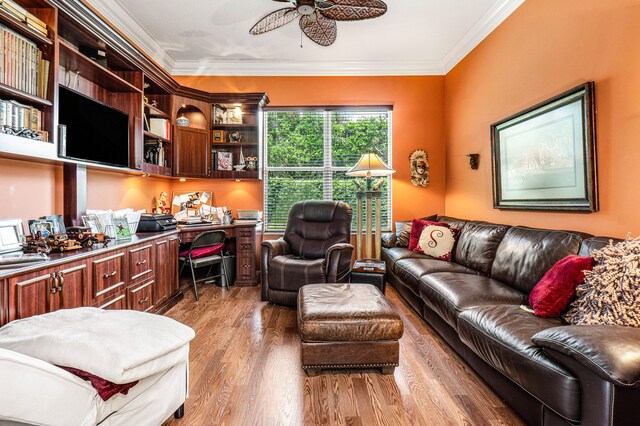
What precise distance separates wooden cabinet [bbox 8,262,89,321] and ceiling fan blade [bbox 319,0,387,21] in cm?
260

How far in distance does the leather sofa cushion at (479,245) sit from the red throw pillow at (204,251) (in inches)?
106

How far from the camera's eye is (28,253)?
192 centimetres

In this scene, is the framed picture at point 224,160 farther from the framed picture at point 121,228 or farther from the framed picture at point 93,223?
the framed picture at point 93,223

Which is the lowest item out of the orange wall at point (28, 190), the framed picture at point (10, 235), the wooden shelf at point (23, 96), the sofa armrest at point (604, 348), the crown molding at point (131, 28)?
the sofa armrest at point (604, 348)

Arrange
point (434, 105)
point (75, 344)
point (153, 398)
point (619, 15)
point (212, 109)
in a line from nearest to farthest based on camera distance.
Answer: point (75, 344), point (153, 398), point (619, 15), point (212, 109), point (434, 105)

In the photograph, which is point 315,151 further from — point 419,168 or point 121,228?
point 121,228

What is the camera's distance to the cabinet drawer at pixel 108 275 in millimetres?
2180

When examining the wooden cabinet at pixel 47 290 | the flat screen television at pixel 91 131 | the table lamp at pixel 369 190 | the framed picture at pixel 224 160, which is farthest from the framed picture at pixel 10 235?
the table lamp at pixel 369 190

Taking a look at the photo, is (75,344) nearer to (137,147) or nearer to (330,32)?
(137,147)

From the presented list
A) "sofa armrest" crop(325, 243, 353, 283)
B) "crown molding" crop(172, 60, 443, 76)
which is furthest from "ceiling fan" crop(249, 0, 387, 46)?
"sofa armrest" crop(325, 243, 353, 283)

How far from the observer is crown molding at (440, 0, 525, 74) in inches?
125

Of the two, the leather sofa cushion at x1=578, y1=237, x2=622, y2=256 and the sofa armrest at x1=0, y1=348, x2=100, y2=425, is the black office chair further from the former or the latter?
the leather sofa cushion at x1=578, y1=237, x2=622, y2=256

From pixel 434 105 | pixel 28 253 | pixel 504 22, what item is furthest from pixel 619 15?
pixel 28 253

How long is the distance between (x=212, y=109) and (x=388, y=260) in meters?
3.10
